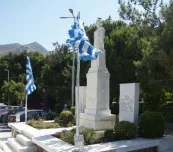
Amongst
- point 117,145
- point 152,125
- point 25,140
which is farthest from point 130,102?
point 25,140

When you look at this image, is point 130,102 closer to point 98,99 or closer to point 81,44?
point 98,99

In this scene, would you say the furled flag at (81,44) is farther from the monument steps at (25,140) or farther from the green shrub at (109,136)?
the monument steps at (25,140)

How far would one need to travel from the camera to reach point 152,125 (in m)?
9.41

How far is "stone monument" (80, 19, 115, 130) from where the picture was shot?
1121 cm

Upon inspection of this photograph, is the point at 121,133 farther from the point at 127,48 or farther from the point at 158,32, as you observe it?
the point at 127,48

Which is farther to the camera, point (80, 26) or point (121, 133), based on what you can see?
point (121, 133)

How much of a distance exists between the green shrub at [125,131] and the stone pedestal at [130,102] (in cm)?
67

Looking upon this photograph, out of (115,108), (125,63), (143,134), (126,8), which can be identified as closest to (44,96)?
(115,108)

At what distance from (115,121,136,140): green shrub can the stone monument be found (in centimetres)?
167

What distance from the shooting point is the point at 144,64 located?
12781 mm

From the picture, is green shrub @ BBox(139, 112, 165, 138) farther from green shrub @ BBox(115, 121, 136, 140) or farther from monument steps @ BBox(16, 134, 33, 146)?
monument steps @ BBox(16, 134, 33, 146)

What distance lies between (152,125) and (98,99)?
2.90 meters

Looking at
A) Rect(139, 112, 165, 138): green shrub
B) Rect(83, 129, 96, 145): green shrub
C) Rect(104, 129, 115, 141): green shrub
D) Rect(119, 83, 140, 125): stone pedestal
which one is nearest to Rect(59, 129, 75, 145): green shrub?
Rect(83, 129, 96, 145): green shrub

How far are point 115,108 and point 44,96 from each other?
44.7 ft
